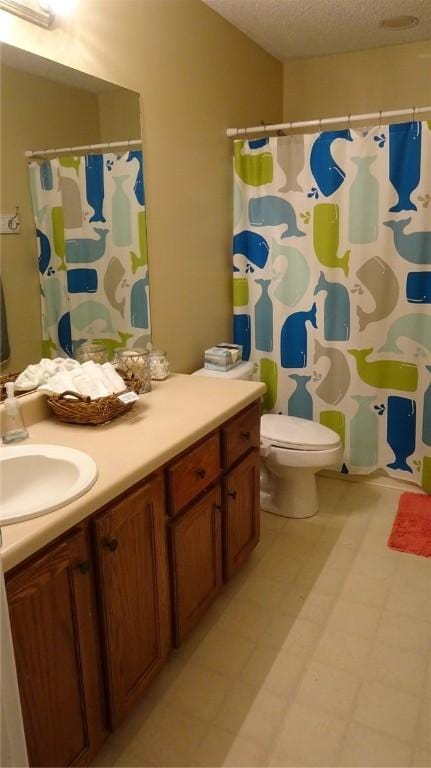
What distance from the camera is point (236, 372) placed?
9.00 feet

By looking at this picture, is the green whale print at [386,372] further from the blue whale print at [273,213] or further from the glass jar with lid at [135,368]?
the glass jar with lid at [135,368]

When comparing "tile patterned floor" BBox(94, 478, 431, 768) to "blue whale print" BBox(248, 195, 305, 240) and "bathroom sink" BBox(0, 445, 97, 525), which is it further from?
"blue whale print" BBox(248, 195, 305, 240)

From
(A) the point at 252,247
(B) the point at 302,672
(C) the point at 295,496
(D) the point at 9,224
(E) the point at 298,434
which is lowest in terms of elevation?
(B) the point at 302,672

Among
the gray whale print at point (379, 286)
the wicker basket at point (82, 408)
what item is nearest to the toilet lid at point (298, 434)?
the gray whale print at point (379, 286)

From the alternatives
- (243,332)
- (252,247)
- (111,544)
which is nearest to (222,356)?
(243,332)

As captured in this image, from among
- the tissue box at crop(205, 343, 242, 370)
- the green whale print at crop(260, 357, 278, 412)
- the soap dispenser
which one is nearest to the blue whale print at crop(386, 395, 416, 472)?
the green whale print at crop(260, 357, 278, 412)

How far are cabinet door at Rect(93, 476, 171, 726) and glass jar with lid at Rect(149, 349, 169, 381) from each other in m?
0.77

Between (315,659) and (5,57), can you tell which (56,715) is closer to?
(315,659)

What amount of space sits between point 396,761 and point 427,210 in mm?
2197

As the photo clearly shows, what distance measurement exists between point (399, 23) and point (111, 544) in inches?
111

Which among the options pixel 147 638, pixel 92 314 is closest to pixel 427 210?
pixel 92 314

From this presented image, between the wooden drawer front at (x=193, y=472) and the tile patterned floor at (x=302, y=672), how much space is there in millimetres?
584

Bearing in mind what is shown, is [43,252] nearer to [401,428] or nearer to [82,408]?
[82,408]

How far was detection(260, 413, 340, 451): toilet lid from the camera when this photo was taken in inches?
102
